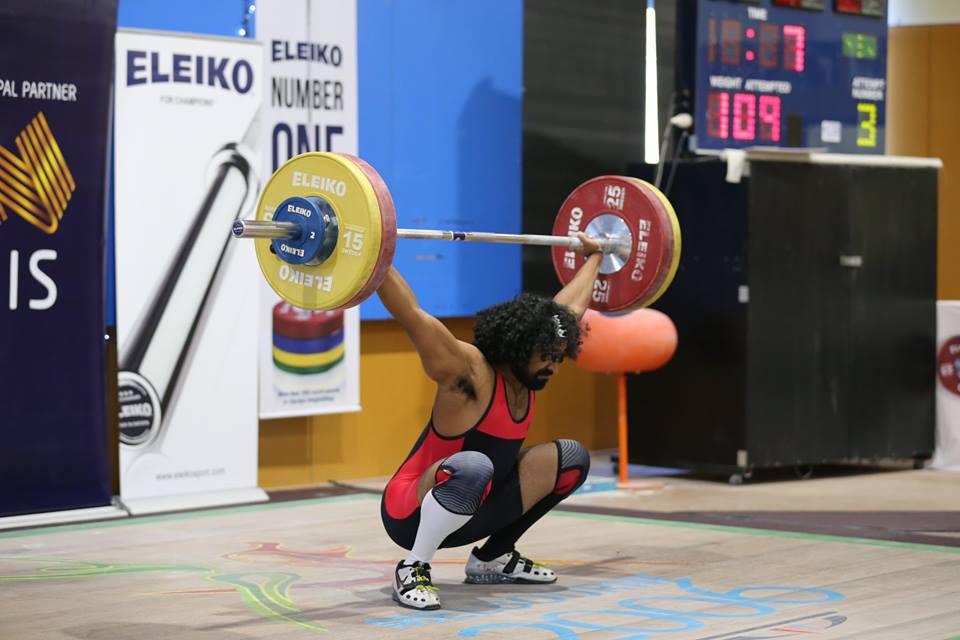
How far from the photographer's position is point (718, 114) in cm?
717

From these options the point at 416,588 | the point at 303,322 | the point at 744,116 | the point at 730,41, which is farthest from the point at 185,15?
the point at 416,588

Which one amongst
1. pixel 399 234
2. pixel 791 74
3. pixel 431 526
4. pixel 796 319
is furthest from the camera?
pixel 791 74

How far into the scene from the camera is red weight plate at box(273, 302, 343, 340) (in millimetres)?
6867

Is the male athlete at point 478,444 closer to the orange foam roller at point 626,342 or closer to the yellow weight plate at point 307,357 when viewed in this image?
the orange foam roller at point 626,342

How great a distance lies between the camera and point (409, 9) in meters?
7.36

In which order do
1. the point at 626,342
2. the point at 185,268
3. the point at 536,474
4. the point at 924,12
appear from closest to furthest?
the point at 536,474 < the point at 185,268 < the point at 626,342 < the point at 924,12

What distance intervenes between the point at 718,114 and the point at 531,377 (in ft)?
10.4

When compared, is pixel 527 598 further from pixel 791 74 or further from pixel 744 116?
pixel 791 74

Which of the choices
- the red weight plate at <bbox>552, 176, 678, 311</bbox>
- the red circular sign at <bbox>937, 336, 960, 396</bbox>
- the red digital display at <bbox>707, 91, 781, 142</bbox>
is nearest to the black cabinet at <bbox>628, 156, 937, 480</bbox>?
the red circular sign at <bbox>937, 336, 960, 396</bbox>

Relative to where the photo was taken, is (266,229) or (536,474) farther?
(536,474)

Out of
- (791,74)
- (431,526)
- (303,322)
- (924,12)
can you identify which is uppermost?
(924,12)

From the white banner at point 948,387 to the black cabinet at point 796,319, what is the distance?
87 millimetres

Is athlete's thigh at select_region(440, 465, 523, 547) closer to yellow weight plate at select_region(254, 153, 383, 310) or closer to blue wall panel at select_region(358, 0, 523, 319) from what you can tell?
yellow weight plate at select_region(254, 153, 383, 310)

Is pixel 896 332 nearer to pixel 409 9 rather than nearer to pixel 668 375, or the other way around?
pixel 668 375
